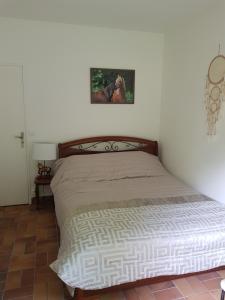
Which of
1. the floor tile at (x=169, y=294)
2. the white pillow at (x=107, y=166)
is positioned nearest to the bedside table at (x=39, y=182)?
the white pillow at (x=107, y=166)

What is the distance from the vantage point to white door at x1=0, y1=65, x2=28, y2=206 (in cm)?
337

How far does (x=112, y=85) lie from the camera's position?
370cm

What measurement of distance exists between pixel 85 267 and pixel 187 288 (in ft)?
3.13

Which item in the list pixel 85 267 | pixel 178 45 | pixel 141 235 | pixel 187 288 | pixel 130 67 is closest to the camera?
pixel 85 267

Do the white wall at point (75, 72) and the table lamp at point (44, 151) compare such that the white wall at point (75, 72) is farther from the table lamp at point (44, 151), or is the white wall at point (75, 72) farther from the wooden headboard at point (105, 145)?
the table lamp at point (44, 151)

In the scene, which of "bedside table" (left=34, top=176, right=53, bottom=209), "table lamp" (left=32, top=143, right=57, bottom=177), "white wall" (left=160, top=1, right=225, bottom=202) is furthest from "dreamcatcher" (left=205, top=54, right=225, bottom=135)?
"bedside table" (left=34, top=176, right=53, bottom=209)

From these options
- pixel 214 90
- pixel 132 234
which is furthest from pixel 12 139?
pixel 214 90

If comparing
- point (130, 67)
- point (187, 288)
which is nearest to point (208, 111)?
point (130, 67)

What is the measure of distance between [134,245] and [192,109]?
6.48ft

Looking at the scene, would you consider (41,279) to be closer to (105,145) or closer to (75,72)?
(105,145)

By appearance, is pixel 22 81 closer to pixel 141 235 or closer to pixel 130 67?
pixel 130 67

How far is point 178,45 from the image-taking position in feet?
11.1

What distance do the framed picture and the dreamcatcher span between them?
1260mm

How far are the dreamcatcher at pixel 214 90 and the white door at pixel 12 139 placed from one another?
2.39m
